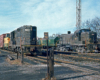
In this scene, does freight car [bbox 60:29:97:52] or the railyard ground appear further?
freight car [bbox 60:29:97:52]

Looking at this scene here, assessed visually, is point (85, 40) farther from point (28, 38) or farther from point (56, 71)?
point (56, 71)

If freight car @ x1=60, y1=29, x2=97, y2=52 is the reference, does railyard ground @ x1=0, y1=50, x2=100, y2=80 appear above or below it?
below

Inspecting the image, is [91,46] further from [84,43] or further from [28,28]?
[28,28]

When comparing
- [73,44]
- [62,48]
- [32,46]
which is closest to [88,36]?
[73,44]

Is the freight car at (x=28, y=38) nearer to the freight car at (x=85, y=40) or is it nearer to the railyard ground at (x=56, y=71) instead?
the railyard ground at (x=56, y=71)

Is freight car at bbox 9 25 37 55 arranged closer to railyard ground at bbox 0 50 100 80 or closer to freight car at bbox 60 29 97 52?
railyard ground at bbox 0 50 100 80

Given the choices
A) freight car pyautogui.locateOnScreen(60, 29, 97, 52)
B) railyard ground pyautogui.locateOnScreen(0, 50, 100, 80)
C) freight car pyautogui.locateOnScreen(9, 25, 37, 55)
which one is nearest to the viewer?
railyard ground pyautogui.locateOnScreen(0, 50, 100, 80)

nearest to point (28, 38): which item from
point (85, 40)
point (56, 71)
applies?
point (85, 40)

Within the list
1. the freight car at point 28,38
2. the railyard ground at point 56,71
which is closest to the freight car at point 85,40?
the freight car at point 28,38

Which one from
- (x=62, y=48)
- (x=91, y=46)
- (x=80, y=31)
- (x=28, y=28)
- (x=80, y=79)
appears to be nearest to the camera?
(x=80, y=79)

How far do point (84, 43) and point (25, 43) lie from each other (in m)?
9.81

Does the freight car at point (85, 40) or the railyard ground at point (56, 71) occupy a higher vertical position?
the freight car at point (85, 40)

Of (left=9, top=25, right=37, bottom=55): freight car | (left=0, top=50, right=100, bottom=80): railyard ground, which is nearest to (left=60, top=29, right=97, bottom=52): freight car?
(left=9, top=25, right=37, bottom=55): freight car

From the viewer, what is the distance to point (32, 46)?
16.3 meters
